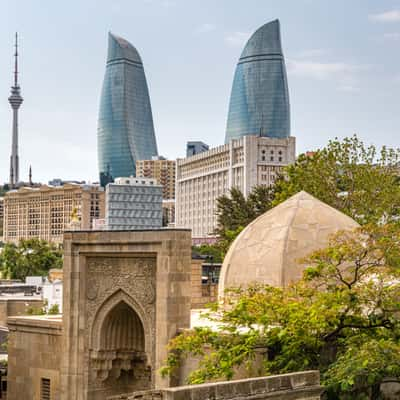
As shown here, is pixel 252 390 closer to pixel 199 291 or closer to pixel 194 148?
pixel 199 291

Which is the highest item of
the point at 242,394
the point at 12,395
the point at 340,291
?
the point at 340,291

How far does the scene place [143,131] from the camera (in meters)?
192

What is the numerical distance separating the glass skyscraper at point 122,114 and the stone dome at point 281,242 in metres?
164

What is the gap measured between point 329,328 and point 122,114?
16987 centimetres

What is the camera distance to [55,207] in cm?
18725

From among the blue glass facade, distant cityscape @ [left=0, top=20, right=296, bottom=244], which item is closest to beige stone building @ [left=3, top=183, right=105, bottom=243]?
distant cityscape @ [left=0, top=20, right=296, bottom=244]

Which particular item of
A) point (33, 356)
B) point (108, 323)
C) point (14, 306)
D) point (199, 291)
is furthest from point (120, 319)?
point (14, 306)

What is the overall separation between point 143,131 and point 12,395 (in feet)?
560

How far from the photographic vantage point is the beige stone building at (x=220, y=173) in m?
135

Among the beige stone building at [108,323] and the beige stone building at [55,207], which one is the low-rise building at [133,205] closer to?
the beige stone building at [55,207]

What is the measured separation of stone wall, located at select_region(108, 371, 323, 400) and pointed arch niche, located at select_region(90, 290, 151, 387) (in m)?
7.33

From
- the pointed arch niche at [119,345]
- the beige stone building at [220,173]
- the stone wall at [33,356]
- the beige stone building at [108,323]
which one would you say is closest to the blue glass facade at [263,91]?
the beige stone building at [220,173]

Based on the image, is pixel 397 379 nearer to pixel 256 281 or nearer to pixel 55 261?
pixel 256 281

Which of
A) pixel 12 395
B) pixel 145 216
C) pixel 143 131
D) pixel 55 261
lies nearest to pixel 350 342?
pixel 12 395
